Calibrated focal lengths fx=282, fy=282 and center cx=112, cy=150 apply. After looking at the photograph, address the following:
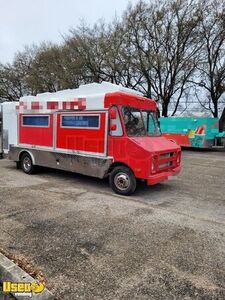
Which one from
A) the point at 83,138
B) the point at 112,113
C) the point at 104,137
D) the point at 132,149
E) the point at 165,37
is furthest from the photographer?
the point at 165,37

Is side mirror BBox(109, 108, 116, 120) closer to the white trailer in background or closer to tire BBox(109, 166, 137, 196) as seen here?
tire BBox(109, 166, 137, 196)

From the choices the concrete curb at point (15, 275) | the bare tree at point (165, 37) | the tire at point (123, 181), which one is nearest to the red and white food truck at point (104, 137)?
the tire at point (123, 181)

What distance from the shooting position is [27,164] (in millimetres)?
9570

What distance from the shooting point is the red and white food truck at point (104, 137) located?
6.92 m

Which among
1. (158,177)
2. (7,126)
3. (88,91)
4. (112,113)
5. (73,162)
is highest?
(88,91)

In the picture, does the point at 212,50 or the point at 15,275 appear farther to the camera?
the point at 212,50

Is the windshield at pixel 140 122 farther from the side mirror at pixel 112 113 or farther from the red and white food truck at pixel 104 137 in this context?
the side mirror at pixel 112 113

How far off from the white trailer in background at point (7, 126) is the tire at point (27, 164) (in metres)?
0.69

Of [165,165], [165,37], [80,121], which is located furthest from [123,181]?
[165,37]

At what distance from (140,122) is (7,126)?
5216 mm

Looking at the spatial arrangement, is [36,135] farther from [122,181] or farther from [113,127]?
[122,181]

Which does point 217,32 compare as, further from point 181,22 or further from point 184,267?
point 184,267

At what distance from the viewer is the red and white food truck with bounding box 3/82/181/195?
692 centimetres

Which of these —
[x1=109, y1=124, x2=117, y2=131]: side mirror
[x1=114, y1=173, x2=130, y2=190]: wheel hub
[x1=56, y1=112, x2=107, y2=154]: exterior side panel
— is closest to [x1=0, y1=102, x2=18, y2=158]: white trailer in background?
[x1=56, y1=112, x2=107, y2=154]: exterior side panel
